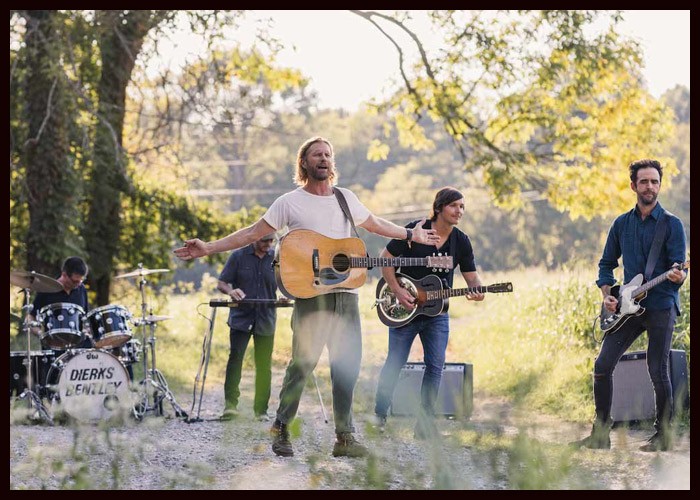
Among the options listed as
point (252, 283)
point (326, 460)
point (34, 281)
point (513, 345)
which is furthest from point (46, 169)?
point (326, 460)

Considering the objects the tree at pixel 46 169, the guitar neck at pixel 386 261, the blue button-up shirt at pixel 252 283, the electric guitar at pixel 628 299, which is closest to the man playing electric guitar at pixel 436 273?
the guitar neck at pixel 386 261

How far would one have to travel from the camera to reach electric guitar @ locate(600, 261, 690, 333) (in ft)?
26.8

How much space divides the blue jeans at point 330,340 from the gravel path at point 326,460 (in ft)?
1.08

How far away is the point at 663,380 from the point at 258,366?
418 cm

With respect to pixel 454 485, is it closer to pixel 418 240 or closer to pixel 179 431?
pixel 418 240

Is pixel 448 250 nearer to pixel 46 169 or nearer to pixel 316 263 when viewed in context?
pixel 316 263

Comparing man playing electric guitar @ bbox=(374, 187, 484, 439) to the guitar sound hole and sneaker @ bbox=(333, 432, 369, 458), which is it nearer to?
sneaker @ bbox=(333, 432, 369, 458)

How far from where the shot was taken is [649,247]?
8.30 metres

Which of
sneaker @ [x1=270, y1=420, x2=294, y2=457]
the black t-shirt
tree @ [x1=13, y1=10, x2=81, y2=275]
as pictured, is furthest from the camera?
tree @ [x1=13, y1=10, x2=81, y2=275]

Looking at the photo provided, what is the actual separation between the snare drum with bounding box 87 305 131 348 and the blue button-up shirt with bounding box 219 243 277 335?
3.40 ft

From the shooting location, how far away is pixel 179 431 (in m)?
10.6

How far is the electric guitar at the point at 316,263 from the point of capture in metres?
7.84

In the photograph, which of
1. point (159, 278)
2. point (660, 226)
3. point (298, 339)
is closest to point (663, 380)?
point (660, 226)

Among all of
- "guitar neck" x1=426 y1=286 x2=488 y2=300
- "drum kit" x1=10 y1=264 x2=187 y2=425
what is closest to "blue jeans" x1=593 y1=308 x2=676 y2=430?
"guitar neck" x1=426 y1=286 x2=488 y2=300
